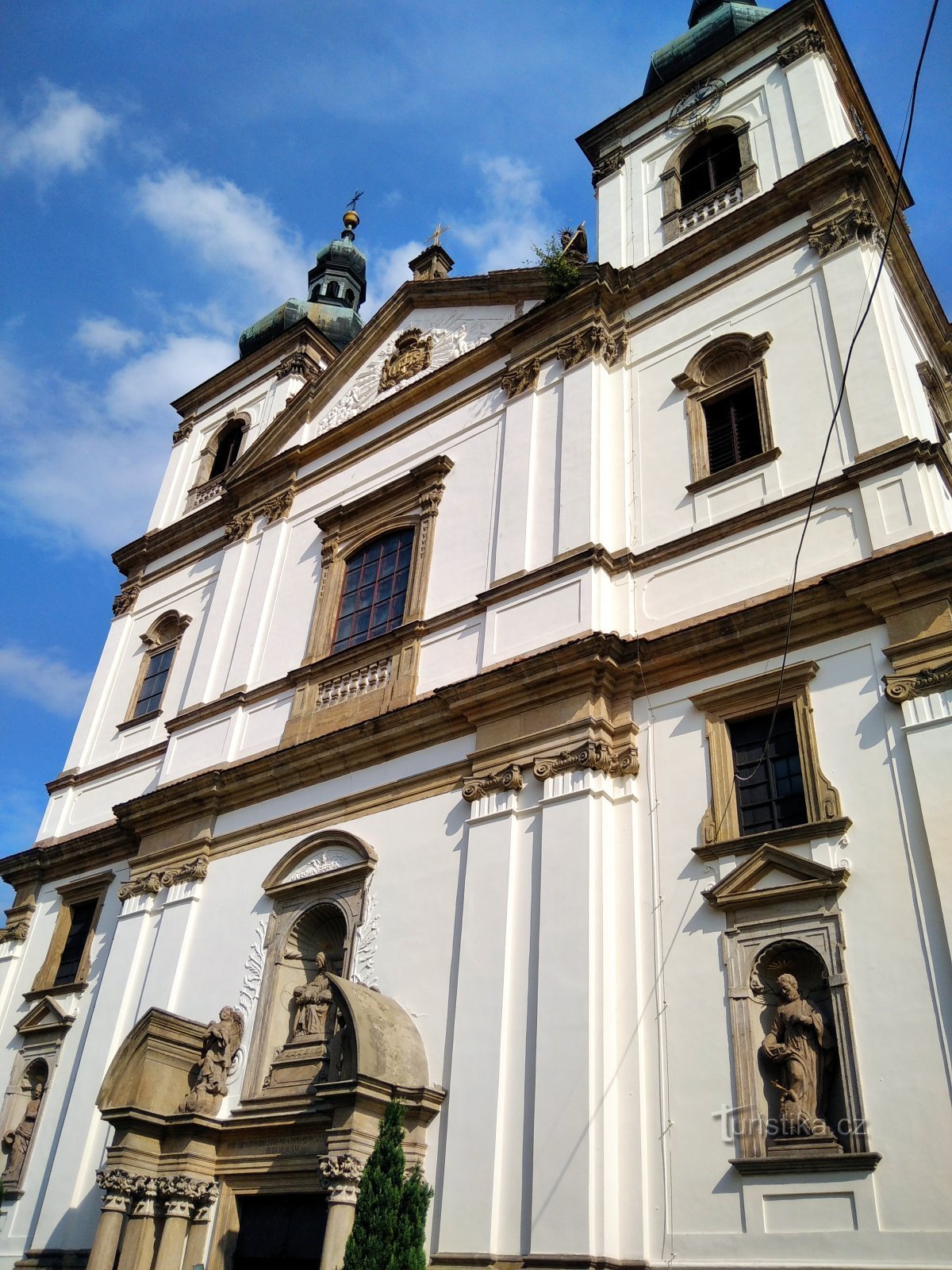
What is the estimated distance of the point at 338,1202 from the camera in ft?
30.4

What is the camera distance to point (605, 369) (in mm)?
14141

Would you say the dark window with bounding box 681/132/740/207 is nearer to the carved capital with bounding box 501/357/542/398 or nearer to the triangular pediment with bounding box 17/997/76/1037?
the carved capital with bounding box 501/357/542/398

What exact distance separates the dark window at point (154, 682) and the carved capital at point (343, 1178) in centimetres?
980

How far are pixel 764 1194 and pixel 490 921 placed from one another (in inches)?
134

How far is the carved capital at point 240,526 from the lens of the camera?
18000 mm

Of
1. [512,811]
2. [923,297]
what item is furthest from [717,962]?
[923,297]

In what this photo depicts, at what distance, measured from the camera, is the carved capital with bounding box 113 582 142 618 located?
2016 cm

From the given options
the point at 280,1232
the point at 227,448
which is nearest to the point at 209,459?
the point at 227,448

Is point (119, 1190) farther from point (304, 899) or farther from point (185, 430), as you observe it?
point (185, 430)

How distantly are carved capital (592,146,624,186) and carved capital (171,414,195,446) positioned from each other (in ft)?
32.6

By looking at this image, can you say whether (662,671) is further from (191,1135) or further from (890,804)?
(191,1135)

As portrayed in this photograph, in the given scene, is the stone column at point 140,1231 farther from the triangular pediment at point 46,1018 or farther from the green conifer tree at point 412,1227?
the triangular pediment at point 46,1018

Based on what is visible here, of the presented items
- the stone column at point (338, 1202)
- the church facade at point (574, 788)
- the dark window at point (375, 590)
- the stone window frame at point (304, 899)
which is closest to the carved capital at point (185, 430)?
the church facade at point (574, 788)

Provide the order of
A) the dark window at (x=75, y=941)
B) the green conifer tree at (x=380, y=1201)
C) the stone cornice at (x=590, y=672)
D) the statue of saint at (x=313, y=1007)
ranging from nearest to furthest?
the green conifer tree at (x=380, y=1201) < the stone cornice at (x=590, y=672) < the statue of saint at (x=313, y=1007) < the dark window at (x=75, y=941)
